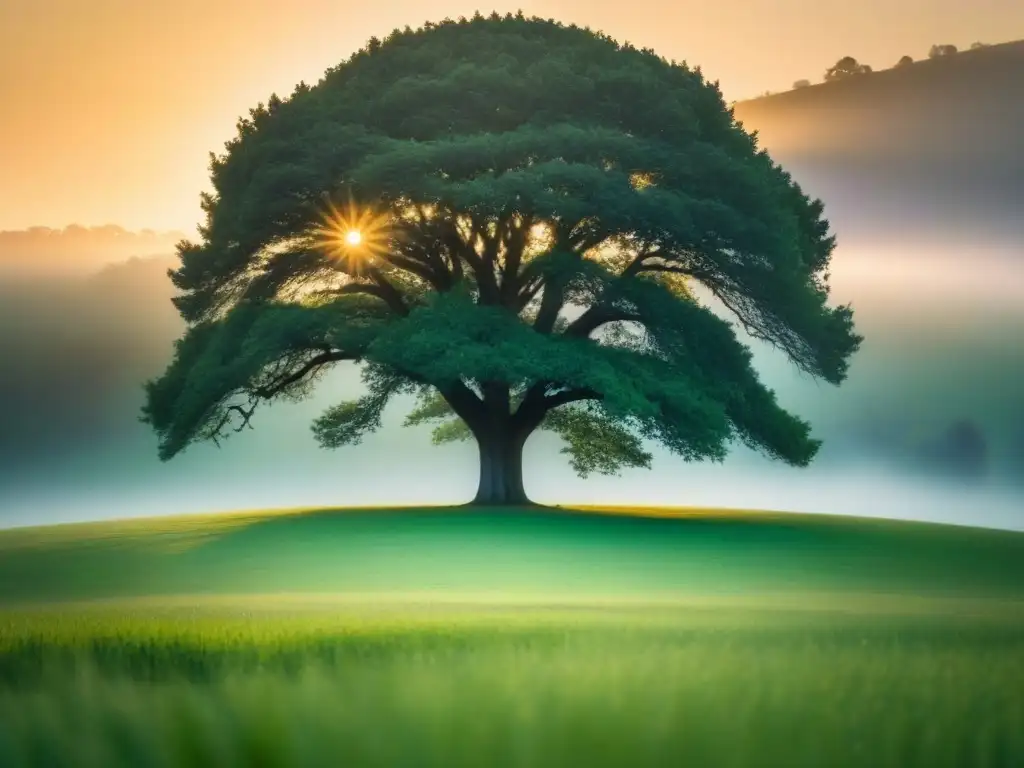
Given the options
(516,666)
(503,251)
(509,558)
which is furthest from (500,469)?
(516,666)

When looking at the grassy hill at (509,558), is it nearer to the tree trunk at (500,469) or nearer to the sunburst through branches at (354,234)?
the tree trunk at (500,469)

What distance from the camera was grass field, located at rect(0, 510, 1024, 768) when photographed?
3.18 metres

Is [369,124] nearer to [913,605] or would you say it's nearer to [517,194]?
[517,194]

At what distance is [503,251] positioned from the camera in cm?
3206

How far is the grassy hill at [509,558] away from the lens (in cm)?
1975

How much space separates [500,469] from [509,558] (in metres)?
9.29

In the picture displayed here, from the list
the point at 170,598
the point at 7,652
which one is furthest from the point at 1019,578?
the point at 7,652

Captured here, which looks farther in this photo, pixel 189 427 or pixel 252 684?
pixel 189 427

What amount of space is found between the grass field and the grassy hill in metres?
0.14

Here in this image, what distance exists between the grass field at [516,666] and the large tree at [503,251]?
689 centimetres

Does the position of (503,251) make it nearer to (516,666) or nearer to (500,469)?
(500,469)

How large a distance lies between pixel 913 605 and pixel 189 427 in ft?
62.9

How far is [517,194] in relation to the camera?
27.0 meters

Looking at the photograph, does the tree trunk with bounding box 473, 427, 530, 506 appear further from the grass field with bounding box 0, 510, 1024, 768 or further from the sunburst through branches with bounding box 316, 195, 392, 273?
the grass field with bounding box 0, 510, 1024, 768
